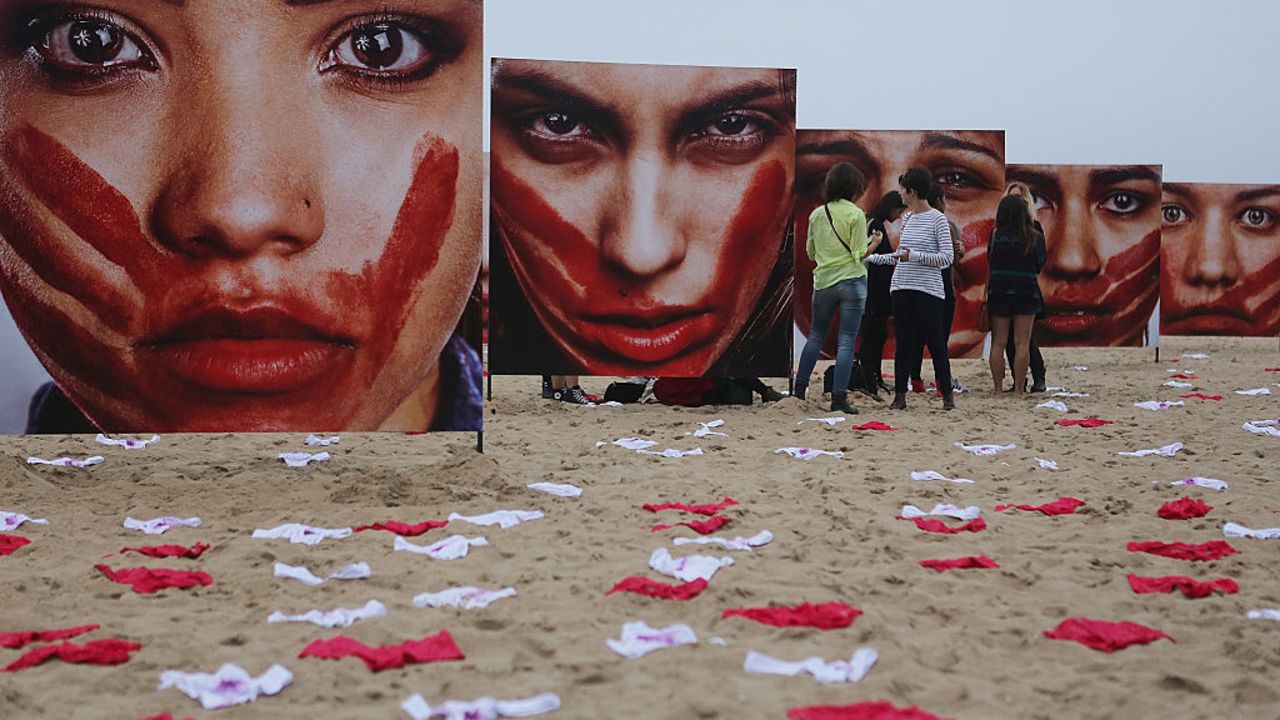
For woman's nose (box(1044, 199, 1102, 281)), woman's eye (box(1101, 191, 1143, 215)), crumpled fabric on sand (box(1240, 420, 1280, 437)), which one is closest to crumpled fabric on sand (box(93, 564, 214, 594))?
crumpled fabric on sand (box(1240, 420, 1280, 437))

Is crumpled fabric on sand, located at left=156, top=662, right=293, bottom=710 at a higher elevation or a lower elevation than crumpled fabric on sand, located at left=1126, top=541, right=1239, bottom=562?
lower

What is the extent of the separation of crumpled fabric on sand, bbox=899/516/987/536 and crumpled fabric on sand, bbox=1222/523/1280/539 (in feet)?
2.55

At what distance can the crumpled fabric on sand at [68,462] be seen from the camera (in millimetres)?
5344

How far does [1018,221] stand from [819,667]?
608 cm

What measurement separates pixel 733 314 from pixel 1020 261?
2111 millimetres

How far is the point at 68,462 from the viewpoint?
543 centimetres

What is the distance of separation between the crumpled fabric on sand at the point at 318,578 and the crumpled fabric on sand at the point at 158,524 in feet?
2.73

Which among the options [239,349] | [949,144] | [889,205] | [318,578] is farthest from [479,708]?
[949,144]

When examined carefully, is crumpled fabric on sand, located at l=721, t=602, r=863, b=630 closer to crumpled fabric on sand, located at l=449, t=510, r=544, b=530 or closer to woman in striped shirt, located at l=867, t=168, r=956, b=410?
crumpled fabric on sand, located at l=449, t=510, r=544, b=530

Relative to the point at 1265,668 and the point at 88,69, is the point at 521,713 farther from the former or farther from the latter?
the point at 88,69

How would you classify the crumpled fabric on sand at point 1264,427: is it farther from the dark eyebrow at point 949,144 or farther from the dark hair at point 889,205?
the dark eyebrow at point 949,144

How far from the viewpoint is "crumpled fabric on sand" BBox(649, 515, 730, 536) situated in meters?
3.91

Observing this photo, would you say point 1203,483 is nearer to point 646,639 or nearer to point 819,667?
point 819,667

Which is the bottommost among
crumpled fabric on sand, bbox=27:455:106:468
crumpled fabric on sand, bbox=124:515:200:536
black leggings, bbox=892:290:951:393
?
crumpled fabric on sand, bbox=27:455:106:468
